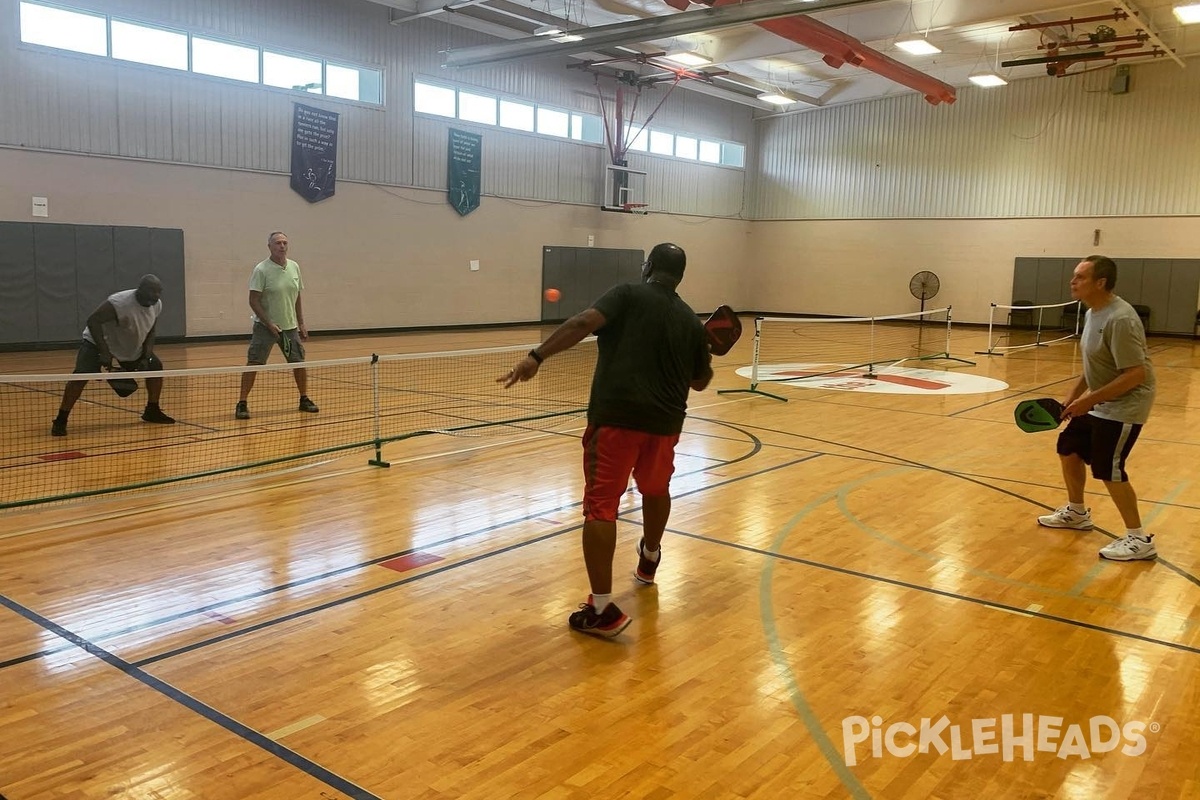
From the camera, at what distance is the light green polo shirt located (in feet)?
32.4

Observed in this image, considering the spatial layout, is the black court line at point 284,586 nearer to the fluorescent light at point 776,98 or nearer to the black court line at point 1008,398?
the black court line at point 1008,398

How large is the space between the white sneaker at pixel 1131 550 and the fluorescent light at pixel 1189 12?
16051mm

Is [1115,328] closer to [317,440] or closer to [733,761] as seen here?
[733,761]

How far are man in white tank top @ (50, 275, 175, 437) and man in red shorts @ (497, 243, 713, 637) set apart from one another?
19.5 ft

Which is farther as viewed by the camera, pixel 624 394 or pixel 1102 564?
pixel 1102 564

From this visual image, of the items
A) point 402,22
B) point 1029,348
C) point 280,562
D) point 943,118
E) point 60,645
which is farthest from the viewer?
point 943,118

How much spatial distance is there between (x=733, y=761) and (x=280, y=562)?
313 centimetres

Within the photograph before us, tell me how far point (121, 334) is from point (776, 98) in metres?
22.8

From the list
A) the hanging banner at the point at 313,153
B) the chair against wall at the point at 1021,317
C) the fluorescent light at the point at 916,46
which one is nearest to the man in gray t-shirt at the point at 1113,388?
the fluorescent light at the point at 916,46

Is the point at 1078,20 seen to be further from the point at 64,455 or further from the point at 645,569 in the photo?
the point at 64,455

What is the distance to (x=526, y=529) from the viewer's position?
6184 millimetres

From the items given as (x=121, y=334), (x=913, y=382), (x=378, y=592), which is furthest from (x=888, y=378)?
(x=378, y=592)

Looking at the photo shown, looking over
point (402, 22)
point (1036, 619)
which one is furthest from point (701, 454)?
point (402, 22)

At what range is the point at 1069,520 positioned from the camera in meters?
6.46
